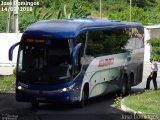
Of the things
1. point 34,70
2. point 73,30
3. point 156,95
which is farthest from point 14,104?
point 156,95

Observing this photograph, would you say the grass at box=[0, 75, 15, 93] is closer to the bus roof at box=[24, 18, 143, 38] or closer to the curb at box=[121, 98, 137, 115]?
the bus roof at box=[24, 18, 143, 38]

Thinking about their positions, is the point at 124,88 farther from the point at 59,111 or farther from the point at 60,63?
the point at 60,63

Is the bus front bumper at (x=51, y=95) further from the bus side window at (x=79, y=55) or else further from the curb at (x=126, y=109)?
the curb at (x=126, y=109)

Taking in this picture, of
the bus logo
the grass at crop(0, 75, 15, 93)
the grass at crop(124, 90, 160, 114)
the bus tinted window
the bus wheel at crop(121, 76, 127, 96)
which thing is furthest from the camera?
the grass at crop(0, 75, 15, 93)

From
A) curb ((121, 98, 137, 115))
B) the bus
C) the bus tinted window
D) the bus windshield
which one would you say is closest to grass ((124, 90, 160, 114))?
curb ((121, 98, 137, 115))

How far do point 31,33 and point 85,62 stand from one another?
84.5 inches

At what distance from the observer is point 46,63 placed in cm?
1767

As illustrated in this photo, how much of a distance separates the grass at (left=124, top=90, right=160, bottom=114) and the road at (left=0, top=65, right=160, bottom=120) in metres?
0.53

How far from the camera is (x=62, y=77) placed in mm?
17547

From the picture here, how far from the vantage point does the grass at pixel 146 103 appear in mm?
16078

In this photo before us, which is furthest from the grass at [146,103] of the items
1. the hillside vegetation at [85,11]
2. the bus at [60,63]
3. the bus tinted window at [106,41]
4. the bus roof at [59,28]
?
the hillside vegetation at [85,11]

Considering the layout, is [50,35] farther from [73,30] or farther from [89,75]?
[89,75]

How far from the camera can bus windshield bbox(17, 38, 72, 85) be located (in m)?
17.6

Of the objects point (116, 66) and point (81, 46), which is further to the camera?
point (116, 66)
